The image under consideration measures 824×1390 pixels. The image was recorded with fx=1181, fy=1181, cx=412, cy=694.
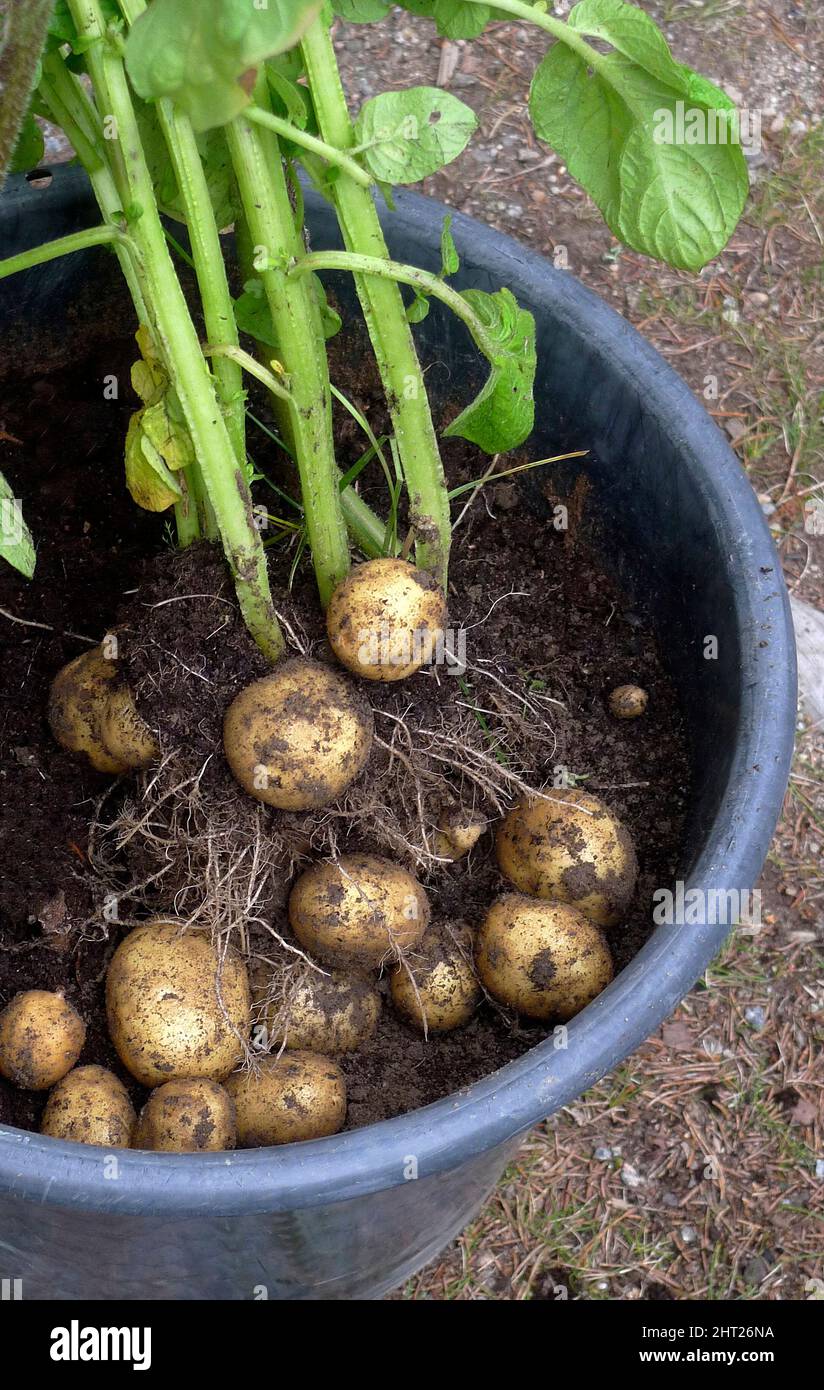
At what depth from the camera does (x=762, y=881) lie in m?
1.70

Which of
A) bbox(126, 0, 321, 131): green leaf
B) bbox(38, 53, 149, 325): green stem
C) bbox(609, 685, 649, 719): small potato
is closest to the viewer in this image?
bbox(126, 0, 321, 131): green leaf

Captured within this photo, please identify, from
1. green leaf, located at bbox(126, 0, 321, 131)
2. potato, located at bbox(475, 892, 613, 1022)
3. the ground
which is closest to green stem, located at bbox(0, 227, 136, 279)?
green leaf, located at bbox(126, 0, 321, 131)

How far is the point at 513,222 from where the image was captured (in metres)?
1.97

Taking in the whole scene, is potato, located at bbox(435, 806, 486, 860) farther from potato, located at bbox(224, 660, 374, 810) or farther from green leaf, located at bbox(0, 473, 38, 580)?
green leaf, located at bbox(0, 473, 38, 580)

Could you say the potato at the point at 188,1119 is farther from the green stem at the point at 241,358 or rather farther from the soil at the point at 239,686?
the green stem at the point at 241,358

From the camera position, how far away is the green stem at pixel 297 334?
92 cm

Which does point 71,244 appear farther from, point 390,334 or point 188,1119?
point 188,1119

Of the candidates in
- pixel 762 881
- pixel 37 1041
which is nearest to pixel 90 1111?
pixel 37 1041

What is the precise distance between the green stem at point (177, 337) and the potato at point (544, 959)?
1.24ft

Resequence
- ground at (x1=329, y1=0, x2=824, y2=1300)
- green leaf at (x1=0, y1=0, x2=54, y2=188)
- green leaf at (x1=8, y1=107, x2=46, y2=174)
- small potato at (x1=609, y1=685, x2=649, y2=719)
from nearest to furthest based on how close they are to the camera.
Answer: green leaf at (x1=0, y1=0, x2=54, y2=188)
green leaf at (x1=8, y1=107, x2=46, y2=174)
small potato at (x1=609, y1=685, x2=649, y2=719)
ground at (x1=329, y1=0, x2=824, y2=1300)

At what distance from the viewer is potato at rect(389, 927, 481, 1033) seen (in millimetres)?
1102

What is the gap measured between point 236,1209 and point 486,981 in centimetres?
35

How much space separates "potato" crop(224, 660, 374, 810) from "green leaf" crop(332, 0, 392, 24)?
1.74ft

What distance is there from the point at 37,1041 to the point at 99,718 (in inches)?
12.1
